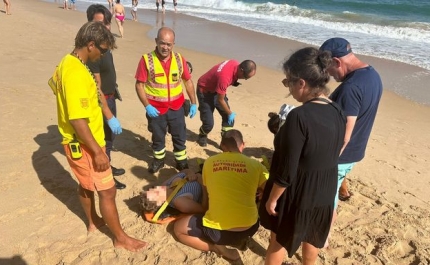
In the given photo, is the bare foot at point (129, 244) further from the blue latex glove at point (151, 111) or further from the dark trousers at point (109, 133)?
the blue latex glove at point (151, 111)

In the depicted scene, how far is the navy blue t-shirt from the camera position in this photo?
258 cm

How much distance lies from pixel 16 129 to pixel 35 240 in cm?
268

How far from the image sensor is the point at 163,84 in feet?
13.0

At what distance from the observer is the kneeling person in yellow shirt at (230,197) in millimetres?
2938

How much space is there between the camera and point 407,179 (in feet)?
15.3

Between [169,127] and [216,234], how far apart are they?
166cm

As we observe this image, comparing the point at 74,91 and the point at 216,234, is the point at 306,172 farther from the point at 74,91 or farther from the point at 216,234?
the point at 74,91

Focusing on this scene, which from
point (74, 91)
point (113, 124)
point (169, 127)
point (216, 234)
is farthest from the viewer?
point (169, 127)

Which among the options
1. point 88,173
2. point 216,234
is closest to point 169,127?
point 88,173

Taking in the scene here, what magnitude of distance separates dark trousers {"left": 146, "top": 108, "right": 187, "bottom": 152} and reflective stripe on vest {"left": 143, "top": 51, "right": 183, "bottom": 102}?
21 centimetres

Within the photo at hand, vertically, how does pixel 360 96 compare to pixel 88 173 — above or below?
above

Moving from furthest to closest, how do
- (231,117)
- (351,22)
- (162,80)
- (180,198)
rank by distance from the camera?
(351,22) → (231,117) → (162,80) → (180,198)

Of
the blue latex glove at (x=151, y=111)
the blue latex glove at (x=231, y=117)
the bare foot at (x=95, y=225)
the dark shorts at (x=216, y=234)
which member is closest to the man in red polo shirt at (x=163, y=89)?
the blue latex glove at (x=151, y=111)

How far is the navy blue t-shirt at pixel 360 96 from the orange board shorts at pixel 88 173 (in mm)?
1961
